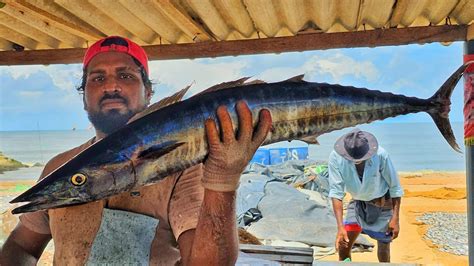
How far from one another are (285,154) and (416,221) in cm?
696

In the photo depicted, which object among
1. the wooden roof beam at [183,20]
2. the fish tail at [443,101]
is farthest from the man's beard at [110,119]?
the wooden roof beam at [183,20]

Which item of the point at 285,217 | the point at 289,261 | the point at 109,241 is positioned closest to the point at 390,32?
the point at 289,261

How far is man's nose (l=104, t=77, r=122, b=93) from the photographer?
1.64 meters

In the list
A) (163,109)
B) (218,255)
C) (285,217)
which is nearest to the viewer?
(163,109)

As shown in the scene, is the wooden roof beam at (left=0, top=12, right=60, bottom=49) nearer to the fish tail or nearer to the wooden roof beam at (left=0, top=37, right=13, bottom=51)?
the wooden roof beam at (left=0, top=37, right=13, bottom=51)

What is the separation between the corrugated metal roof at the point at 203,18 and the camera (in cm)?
296

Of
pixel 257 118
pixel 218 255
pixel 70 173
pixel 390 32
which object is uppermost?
pixel 390 32

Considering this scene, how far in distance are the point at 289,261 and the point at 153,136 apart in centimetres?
254

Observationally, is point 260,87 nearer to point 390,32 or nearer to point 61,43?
point 390,32

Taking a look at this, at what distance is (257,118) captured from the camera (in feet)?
4.02

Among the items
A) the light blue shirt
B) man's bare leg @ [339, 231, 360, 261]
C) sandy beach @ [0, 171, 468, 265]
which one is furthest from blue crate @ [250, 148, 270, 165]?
the light blue shirt

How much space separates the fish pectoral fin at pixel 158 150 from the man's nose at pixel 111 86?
0.58 metres

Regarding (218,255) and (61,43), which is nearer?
(218,255)

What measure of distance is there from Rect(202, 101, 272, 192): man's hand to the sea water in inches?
760
